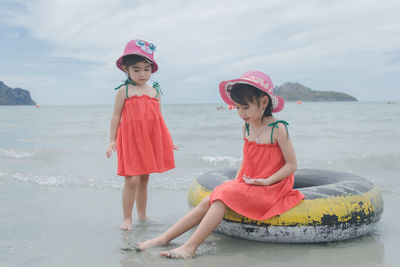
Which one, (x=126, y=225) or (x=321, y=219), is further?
(x=126, y=225)

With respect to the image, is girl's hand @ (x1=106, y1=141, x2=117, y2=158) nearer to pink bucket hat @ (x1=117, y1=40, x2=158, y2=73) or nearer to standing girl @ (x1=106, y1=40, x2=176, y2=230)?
standing girl @ (x1=106, y1=40, x2=176, y2=230)

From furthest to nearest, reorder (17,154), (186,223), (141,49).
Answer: (17,154), (141,49), (186,223)

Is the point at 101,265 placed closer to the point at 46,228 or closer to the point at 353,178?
the point at 46,228

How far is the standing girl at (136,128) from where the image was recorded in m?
3.87

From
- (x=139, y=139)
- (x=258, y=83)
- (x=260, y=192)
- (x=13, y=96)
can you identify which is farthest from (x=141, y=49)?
(x=13, y=96)

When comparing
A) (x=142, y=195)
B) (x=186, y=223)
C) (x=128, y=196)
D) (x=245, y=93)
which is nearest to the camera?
(x=245, y=93)

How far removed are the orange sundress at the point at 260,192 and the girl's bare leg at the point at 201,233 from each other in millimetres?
75

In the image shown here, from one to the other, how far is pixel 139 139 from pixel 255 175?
1285 millimetres

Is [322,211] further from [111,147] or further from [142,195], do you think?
[111,147]

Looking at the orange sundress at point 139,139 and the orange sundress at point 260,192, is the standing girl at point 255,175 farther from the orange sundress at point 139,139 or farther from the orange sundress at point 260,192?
the orange sundress at point 139,139

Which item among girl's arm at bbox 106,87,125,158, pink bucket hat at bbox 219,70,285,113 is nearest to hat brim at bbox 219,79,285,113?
pink bucket hat at bbox 219,70,285,113

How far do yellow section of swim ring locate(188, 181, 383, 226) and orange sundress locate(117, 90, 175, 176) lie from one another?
40.1 inches

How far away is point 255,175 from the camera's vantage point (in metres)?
3.30

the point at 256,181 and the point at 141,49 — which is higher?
the point at 141,49
